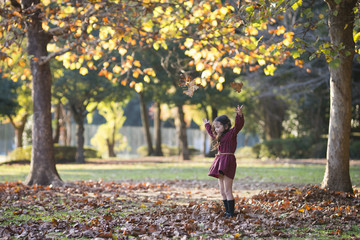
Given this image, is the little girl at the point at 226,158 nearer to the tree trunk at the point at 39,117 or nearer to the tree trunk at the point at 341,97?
the tree trunk at the point at 341,97

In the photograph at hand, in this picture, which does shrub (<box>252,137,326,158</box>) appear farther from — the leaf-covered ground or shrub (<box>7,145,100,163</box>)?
the leaf-covered ground

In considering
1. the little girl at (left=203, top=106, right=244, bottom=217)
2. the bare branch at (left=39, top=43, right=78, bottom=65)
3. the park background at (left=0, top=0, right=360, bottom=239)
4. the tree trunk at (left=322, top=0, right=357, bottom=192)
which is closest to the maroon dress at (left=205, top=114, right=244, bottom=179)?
the little girl at (left=203, top=106, right=244, bottom=217)

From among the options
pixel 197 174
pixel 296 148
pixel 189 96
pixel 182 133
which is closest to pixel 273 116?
pixel 296 148

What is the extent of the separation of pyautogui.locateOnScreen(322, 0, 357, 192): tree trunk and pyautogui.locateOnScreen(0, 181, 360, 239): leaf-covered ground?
54 cm

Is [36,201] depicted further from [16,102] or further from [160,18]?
[16,102]

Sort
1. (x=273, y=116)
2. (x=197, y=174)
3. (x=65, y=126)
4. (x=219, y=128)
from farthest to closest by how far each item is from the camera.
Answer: (x=65, y=126)
(x=273, y=116)
(x=197, y=174)
(x=219, y=128)

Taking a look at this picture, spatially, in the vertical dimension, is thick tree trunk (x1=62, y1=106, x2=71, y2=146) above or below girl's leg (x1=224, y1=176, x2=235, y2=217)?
above

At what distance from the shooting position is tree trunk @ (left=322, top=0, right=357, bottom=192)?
7.98 meters

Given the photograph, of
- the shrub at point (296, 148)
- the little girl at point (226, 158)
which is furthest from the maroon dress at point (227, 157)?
the shrub at point (296, 148)

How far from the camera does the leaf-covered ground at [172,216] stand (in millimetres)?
5391

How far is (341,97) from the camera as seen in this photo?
316 inches

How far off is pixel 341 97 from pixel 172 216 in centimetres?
395

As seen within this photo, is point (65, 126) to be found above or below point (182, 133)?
above

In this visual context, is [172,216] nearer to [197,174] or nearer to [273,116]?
[197,174]
